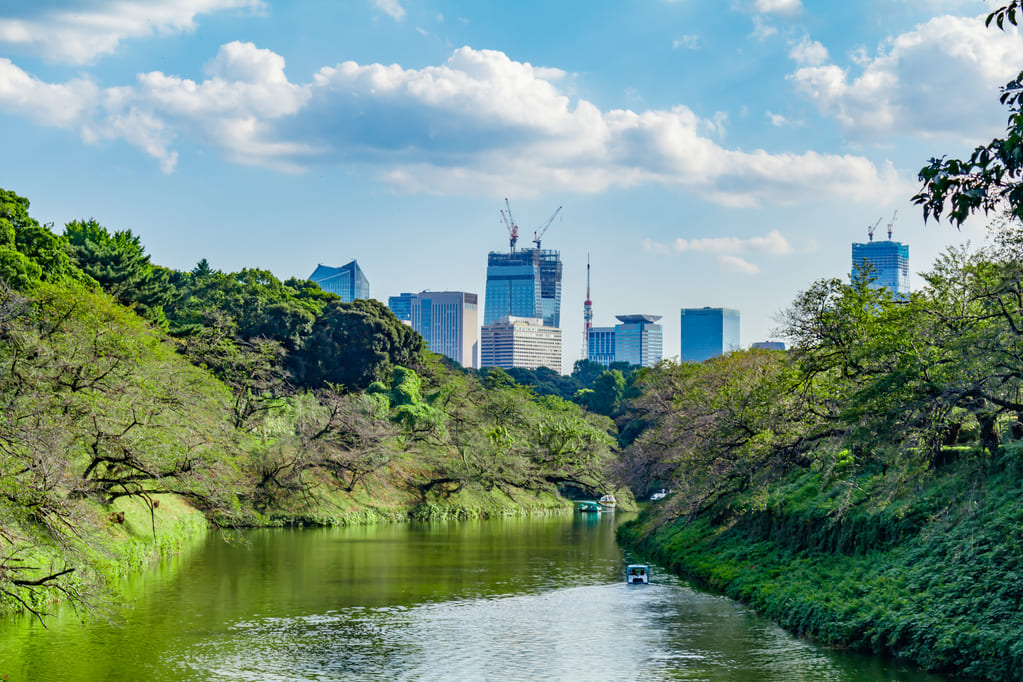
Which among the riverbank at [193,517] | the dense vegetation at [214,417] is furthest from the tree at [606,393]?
the riverbank at [193,517]

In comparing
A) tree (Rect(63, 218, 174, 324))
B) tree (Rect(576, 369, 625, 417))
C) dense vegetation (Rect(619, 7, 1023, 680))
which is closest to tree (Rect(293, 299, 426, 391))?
tree (Rect(63, 218, 174, 324))

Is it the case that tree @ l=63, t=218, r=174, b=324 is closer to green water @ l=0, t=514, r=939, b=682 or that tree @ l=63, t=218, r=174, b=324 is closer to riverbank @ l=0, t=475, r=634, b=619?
riverbank @ l=0, t=475, r=634, b=619

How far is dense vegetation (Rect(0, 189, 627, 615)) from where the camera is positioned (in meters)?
29.2

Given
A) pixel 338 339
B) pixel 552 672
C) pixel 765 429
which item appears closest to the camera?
pixel 552 672

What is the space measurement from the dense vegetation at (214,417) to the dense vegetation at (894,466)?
20179 millimetres

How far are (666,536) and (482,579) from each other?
1397cm

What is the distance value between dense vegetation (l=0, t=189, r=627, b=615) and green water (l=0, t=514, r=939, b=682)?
2.14m

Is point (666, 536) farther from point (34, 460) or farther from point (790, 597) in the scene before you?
point (34, 460)

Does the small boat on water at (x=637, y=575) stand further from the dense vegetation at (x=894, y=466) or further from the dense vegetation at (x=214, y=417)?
the dense vegetation at (x=214, y=417)

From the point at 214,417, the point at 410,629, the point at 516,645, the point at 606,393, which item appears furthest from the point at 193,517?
the point at 606,393

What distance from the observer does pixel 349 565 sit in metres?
46.1

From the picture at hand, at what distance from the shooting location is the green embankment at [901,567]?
76.5ft

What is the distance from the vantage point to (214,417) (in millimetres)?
48188

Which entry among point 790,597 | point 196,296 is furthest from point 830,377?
point 196,296
